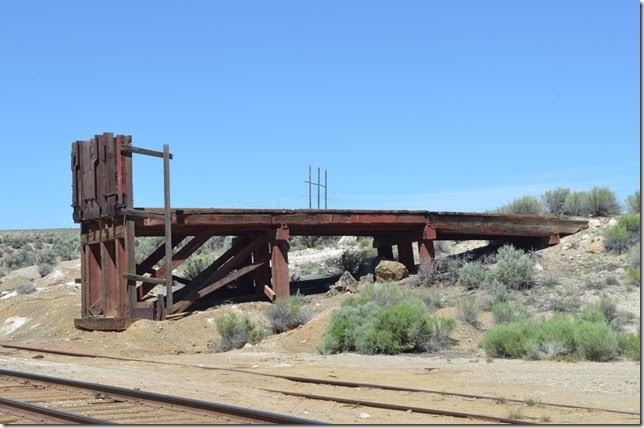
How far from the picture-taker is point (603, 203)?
120 feet

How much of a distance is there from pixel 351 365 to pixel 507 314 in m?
5.23

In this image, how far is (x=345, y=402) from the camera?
39.7 feet

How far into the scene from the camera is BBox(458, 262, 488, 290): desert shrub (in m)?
25.4

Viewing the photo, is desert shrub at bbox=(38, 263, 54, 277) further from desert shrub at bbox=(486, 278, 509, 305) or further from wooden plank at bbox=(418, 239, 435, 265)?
desert shrub at bbox=(486, 278, 509, 305)

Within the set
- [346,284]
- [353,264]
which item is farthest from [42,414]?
[353,264]

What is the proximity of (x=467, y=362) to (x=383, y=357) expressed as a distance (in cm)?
218

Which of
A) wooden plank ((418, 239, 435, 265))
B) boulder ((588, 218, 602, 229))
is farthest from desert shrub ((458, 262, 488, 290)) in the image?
boulder ((588, 218, 602, 229))

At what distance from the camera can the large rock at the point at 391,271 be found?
28.8m

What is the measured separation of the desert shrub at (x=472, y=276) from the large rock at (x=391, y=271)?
9.87 ft

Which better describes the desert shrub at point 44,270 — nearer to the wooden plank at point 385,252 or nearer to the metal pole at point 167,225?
the wooden plank at point 385,252

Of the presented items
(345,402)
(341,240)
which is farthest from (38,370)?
(341,240)

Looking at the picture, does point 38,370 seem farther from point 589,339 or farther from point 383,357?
point 589,339

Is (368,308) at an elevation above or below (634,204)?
below

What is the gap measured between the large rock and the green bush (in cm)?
1136
